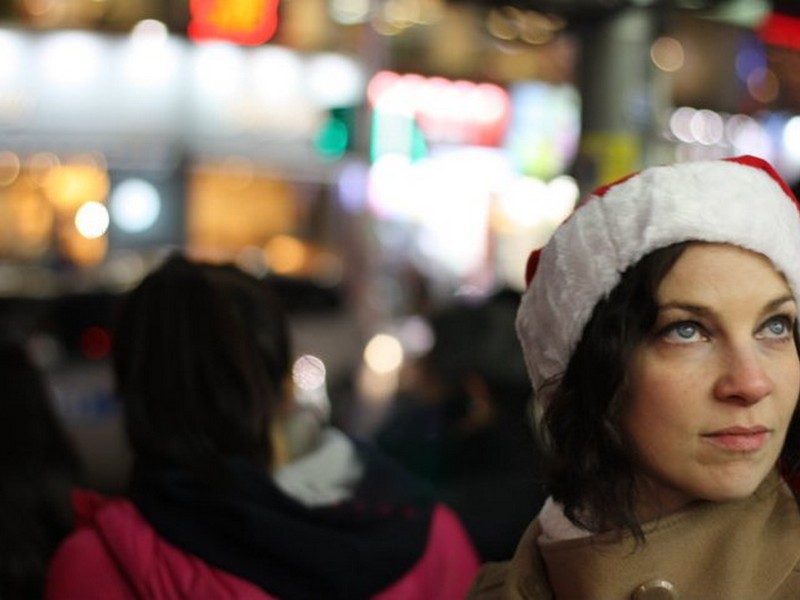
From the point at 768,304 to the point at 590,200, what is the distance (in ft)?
1.04

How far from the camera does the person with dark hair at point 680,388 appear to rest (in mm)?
1825

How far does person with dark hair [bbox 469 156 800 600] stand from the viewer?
5.99 ft

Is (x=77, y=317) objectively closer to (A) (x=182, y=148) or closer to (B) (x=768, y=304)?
(A) (x=182, y=148)

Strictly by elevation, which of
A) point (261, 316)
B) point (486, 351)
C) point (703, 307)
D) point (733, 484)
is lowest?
point (486, 351)

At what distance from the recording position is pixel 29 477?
4.06 metres

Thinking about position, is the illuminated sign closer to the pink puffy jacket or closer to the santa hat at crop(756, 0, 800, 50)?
the santa hat at crop(756, 0, 800, 50)

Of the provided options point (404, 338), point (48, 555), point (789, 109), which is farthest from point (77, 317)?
point (789, 109)

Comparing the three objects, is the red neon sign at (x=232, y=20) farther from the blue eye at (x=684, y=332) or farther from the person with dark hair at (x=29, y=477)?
the blue eye at (x=684, y=332)

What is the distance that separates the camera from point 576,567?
75.9 inches

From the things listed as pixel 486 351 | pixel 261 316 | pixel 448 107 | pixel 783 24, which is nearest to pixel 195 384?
pixel 261 316

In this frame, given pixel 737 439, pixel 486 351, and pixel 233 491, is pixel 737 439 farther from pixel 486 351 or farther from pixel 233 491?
pixel 486 351

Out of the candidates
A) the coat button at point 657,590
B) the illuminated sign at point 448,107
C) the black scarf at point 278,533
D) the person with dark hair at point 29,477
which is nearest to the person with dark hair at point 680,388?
the coat button at point 657,590

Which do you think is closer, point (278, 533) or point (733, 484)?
point (733, 484)

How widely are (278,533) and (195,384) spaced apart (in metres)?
0.40
